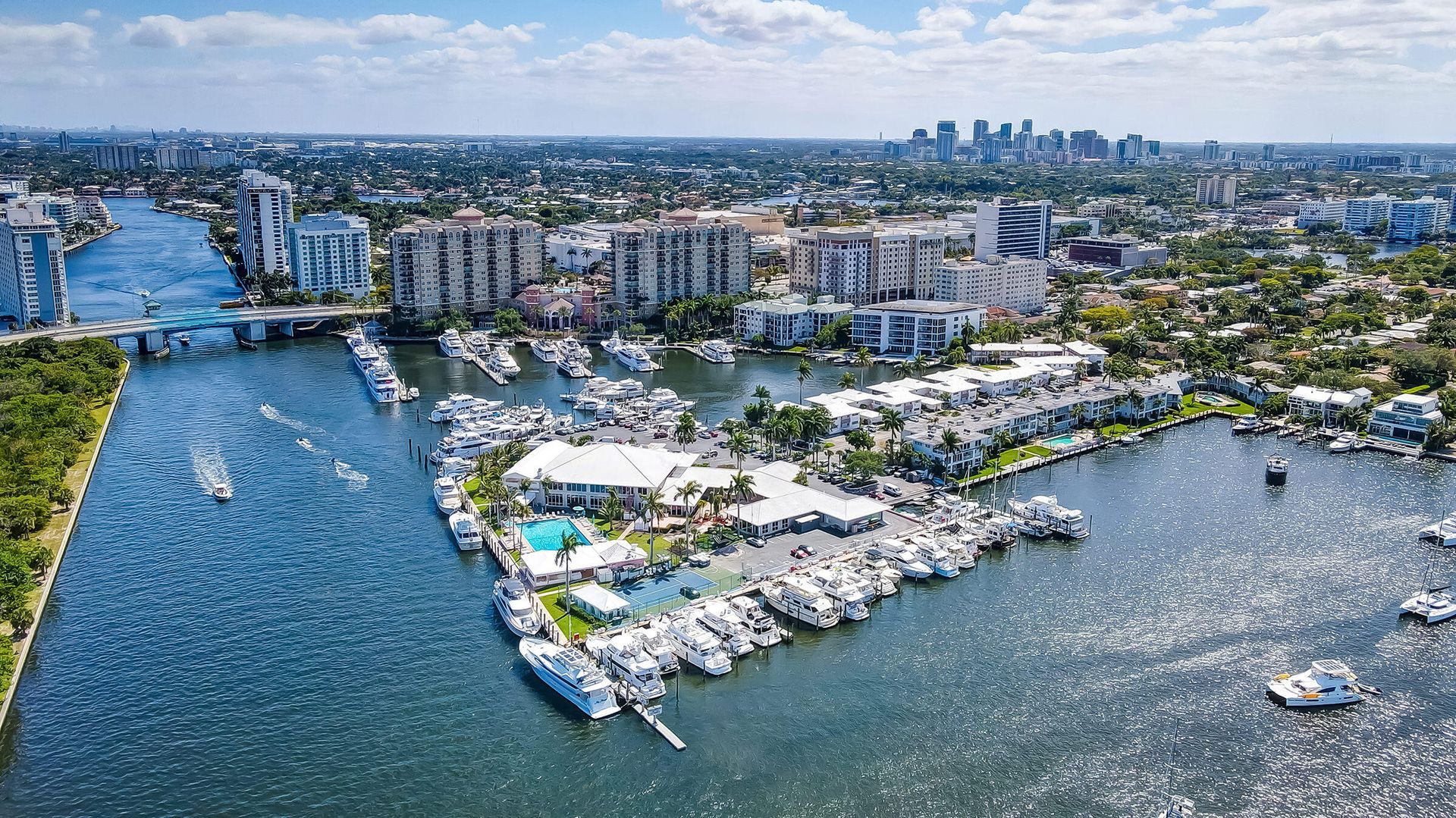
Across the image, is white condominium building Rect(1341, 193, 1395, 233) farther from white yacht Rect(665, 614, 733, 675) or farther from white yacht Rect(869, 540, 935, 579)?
white yacht Rect(665, 614, 733, 675)

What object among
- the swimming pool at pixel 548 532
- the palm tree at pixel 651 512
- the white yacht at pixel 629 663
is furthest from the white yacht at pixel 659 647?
the swimming pool at pixel 548 532

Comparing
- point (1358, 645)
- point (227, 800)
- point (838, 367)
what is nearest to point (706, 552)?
point (227, 800)

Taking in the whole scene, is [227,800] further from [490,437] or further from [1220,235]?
[1220,235]

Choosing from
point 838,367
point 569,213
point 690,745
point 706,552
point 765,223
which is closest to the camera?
point 690,745

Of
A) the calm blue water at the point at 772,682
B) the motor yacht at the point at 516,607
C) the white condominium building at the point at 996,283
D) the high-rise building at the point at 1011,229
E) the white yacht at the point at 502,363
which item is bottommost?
the calm blue water at the point at 772,682

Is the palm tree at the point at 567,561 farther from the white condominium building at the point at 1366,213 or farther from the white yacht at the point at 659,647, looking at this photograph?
the white condominium building at the point at 1366,213
